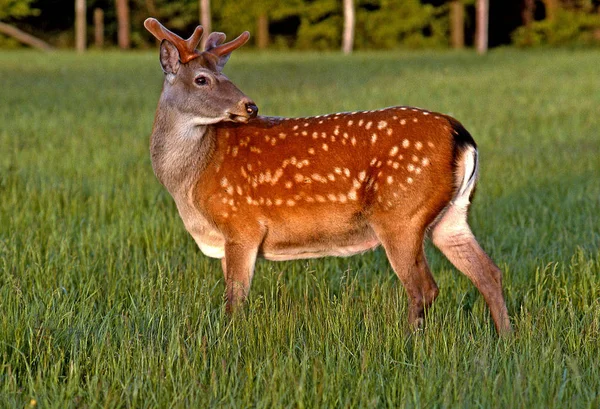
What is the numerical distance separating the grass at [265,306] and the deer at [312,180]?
0.62 feet

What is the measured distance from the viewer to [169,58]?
5.10 metres

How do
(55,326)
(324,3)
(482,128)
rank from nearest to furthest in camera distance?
(55,326) → (482,128) → (324,3)

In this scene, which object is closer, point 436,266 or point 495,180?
point 436,266

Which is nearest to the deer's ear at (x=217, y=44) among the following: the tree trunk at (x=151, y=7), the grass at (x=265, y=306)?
the grass at (x=265, y=306)

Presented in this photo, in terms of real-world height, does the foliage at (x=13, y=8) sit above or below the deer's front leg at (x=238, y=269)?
above

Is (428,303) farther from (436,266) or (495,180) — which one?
(495,180)

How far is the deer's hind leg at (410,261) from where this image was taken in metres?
4.46

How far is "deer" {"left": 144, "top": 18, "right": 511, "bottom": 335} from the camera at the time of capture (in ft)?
14.8

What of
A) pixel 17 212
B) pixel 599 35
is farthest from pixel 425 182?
pixel 599 35

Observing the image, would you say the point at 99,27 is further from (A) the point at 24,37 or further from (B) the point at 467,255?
(B) the point at 467,255

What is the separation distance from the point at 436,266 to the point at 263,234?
149 cm

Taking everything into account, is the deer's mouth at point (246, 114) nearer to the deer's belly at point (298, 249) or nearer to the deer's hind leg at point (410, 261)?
the deer's belly at point (298, 249)

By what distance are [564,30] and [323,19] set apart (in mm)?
13764

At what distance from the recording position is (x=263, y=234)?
484 centimetres
